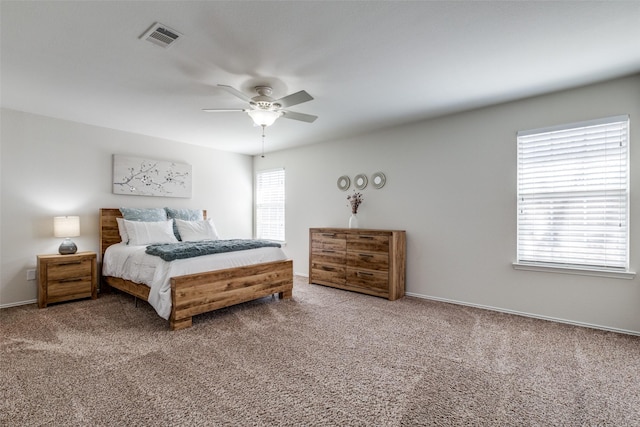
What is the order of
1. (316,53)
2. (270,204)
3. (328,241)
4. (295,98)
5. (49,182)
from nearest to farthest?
(316,53), (295,98), (49,182), (328,241), (270,204)

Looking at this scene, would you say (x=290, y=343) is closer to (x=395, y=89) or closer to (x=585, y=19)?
(x=395, y=89)

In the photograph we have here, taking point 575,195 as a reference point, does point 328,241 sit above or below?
below

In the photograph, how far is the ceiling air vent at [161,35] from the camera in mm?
2125

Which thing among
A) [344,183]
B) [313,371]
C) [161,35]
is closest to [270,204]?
[344,183]

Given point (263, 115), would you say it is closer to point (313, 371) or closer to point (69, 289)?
point (313, 371)

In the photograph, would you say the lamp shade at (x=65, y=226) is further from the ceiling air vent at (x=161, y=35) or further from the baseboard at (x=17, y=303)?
the ceiling air vent at (x=161, y=35)

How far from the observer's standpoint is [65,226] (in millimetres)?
3947

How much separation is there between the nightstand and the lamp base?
0.25 feet

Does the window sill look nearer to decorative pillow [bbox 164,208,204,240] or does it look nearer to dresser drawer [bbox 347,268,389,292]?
dresser drawer [bbox 347,268,389,292]

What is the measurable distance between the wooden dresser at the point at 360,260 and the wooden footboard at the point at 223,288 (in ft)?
2.65

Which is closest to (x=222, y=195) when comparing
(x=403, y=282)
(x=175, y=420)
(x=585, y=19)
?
(x=403, y=282)

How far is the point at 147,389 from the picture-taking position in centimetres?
199

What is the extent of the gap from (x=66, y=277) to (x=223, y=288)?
2108 mm

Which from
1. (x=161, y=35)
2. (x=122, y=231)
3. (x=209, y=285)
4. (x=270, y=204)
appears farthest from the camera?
(x=270, y=204)
